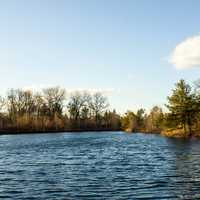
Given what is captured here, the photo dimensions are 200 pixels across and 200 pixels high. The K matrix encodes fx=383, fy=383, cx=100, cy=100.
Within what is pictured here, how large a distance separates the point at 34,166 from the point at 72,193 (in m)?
12.2

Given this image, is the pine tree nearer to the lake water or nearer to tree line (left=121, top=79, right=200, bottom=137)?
tree line (left=121, top=79, right=200, bottom=137)

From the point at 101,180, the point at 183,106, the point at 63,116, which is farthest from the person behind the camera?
the point at 63,116

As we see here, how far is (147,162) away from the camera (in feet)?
112

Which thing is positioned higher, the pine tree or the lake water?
the pine tree

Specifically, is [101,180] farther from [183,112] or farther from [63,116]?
[63,116]

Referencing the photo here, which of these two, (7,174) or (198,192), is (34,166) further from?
(198,192)

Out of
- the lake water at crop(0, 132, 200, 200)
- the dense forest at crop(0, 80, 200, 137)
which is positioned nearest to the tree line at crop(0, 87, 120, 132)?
the dense forest at crop(0, 80, 200, 137)

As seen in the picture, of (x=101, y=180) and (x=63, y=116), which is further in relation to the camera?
(x=63, y=116)

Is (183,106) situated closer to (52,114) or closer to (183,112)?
(183,112)

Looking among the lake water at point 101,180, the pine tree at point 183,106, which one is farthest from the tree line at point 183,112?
the lake water at point 101,180

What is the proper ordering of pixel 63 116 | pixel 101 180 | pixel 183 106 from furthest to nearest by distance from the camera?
pixel 63 116, pixel 183 106, pixel 101 180

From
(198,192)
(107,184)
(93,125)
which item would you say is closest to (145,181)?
(107,184)

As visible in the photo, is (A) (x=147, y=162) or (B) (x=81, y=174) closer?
(B) (x=81, y=174)

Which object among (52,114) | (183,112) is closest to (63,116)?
(52,114)
